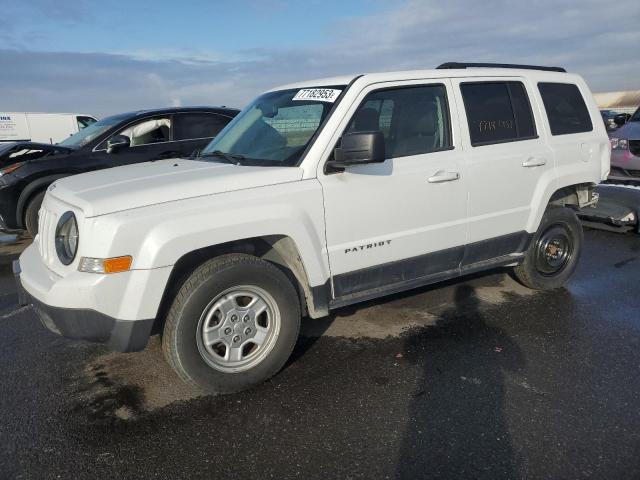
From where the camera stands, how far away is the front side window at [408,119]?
3.61 metres

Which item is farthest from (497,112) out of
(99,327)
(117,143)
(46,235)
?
(117,143)

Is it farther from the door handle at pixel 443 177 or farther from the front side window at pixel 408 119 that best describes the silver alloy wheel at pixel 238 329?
the door handle at pixel 443 177

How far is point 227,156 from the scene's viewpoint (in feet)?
12.6

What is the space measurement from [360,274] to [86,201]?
180 centimetres

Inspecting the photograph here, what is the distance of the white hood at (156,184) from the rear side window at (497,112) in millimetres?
1656

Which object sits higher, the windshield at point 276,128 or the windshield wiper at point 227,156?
the windshield at point 276,128

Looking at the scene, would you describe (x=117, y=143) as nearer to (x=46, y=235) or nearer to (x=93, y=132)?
(x=93, y=132)

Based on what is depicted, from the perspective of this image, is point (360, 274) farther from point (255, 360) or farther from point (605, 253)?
point (605, 253)

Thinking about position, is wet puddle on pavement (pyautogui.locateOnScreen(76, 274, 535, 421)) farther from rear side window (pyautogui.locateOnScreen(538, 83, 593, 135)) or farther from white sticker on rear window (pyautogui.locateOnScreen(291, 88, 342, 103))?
white sticker on rear window (pyautogui.locateOnScreen(291, 88, 342, 103))

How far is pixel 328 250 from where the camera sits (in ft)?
10.9

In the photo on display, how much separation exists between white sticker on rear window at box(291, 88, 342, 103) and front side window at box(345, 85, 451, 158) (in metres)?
0.21

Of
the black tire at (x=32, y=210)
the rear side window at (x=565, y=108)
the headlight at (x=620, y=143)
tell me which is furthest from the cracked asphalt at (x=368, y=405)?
the headlight at (x=620, y=143)

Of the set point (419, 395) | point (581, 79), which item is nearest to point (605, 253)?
point (581, 79)

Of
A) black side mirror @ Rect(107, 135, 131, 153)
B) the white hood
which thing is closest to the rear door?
the white hood
